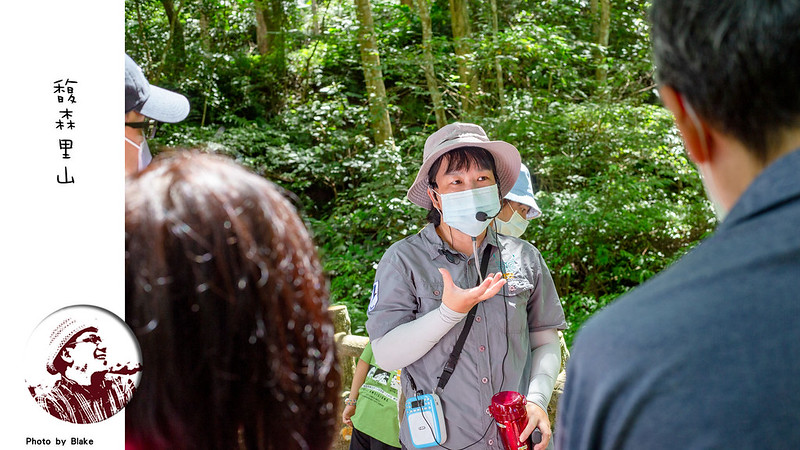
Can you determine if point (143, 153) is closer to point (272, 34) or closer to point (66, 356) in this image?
point (66, 356)

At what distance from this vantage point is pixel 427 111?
9.16m

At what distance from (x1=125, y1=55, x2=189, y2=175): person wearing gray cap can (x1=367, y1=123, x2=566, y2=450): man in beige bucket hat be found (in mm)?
890

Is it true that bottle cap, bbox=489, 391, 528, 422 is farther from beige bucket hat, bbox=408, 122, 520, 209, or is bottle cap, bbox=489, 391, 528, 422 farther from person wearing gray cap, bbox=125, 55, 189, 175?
person wearing gray cap, bbox=125, 55, 189, 175

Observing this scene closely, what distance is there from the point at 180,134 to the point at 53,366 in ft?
26.1

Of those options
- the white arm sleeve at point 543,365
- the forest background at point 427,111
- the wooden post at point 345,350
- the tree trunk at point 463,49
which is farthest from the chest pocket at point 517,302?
the tree trunk at point 463,49

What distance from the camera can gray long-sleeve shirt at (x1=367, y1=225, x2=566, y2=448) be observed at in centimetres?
211

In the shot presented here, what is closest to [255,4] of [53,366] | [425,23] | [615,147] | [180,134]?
[180,134]

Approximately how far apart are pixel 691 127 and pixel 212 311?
0.63m

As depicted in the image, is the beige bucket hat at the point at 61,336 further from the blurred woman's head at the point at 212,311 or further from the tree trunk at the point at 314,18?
the tree trunk at the point at 314,18

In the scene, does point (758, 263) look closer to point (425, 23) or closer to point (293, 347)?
point (293, 347)

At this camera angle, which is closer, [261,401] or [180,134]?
[261,401]

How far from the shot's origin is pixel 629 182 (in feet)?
20.9

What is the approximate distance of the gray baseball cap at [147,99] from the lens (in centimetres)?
172

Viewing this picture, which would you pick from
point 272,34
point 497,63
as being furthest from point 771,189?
point 272,34
